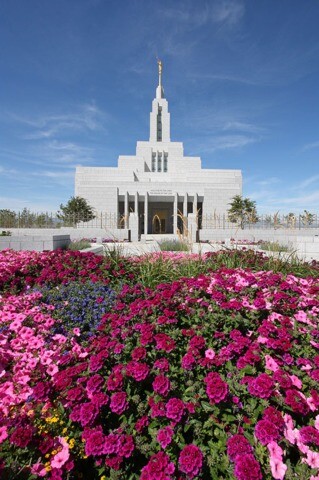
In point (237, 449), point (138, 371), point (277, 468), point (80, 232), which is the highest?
point (80, 232)

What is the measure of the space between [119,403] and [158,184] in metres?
33.8

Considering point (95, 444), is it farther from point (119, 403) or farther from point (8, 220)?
point (8, 220)

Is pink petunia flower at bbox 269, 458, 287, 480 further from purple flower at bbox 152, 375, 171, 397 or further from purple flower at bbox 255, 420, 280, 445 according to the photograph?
purple flower at bbox 152, 375, 171, 397

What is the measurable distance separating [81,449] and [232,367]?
117cm

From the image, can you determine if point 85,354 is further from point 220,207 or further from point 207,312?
point 220,207

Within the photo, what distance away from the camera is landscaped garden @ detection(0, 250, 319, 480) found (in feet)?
4.71

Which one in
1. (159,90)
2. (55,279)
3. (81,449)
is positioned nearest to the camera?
(81,449)

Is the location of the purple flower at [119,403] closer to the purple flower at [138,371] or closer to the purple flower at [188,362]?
the purple flower at [138,371]

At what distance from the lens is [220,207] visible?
3512cm

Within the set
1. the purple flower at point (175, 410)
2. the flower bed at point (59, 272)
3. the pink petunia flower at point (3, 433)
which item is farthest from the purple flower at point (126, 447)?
the flower bed at point (59, 272)

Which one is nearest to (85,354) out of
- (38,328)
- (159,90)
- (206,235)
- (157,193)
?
(38,328)

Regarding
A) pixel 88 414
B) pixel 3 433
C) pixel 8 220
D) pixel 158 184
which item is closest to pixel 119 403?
pixel 88 414

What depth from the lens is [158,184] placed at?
113 feet

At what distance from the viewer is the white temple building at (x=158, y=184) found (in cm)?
3438
